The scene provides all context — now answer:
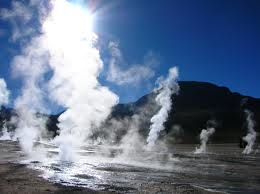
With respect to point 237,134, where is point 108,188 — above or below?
below

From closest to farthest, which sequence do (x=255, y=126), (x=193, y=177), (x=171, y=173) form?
(x=193, y=177), (x=171, y=173), (x=255, y=126)

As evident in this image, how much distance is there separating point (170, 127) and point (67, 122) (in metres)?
135

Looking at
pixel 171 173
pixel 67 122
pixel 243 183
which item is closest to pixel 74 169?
pixel 171 173

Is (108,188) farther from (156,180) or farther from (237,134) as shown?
(237,134)

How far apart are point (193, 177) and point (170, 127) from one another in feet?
536

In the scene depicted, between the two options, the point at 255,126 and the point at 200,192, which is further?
the point at 255,126

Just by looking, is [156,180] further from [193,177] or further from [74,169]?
[74,169]

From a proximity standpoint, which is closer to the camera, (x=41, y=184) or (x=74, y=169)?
(x=41, y=184)

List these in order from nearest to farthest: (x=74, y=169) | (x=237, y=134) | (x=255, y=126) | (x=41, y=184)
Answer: (x=41, y=184)
(x=74, y=169)
(x=237, y=134)
(x=255, y=126)

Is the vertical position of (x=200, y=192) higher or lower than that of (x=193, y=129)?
lower

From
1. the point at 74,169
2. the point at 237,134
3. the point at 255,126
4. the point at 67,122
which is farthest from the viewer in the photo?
the point at 255,126

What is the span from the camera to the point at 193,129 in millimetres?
191000

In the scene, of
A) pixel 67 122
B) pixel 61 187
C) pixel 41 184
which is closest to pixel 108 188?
pixel 61 187

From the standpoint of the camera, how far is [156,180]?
29641 mm
